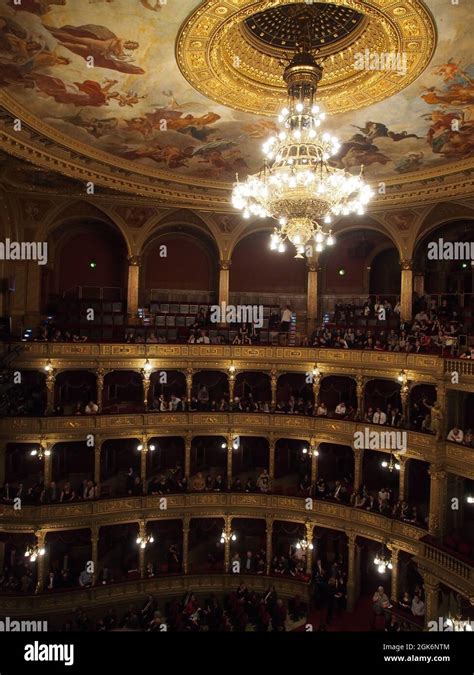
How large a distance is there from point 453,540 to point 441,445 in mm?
2875

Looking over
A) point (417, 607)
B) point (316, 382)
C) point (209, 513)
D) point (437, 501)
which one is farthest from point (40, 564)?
point (437, 501)

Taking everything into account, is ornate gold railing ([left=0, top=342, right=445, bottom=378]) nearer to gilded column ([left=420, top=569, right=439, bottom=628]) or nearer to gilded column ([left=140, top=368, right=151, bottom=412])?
gilded column ([left=140, top=368, right=151, bottom=412])

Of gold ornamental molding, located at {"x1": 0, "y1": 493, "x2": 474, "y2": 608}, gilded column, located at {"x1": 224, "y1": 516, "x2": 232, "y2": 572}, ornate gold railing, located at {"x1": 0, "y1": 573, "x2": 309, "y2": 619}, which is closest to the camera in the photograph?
ornate gold railing, located at {"x1": 0, "y1": 573, "x2": 309, "y2": 619}

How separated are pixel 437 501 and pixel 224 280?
12.5 metres

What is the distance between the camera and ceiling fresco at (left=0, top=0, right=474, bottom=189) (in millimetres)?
10156

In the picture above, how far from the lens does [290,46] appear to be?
39.0 ft

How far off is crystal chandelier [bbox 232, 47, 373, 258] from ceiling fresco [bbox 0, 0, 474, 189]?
4.09ft

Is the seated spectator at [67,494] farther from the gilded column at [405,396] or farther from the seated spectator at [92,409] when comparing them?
the gilded column at [405,396]

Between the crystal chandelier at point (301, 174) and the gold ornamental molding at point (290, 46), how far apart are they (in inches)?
34.1

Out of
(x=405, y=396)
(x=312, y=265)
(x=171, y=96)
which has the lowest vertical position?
(x=405, y=396)

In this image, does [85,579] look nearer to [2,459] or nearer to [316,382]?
[2,459]

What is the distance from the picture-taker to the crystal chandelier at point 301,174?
1073cm

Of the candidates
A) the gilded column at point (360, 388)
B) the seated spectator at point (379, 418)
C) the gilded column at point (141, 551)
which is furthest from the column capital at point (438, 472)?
the gilded column at point (141, 551)

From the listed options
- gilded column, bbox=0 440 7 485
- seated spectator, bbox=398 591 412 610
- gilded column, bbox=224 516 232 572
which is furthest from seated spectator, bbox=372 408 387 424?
gilded column, bbox=0 440 7 485
